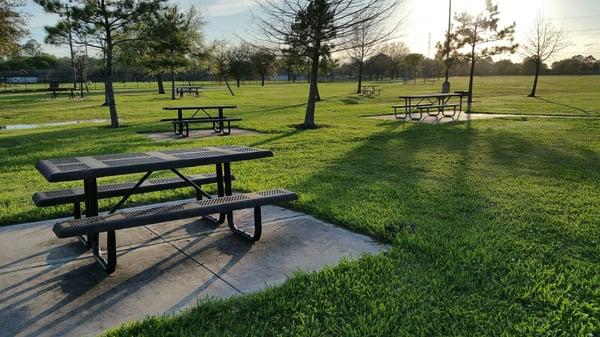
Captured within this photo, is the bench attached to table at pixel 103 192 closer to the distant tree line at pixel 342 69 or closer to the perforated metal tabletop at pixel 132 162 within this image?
the perforated metal tabletop at pixel 132 162

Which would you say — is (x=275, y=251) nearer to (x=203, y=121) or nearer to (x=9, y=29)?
(x=203, y=121)

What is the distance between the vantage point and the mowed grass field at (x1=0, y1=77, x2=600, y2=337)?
2.81m

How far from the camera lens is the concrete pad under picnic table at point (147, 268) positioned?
9.60 feet

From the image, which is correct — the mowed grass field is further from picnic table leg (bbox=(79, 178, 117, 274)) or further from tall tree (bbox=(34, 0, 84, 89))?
tall tree (bbox=(34, 0, 84, 89))

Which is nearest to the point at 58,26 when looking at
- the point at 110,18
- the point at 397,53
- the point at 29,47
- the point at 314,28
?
the point at 110,18

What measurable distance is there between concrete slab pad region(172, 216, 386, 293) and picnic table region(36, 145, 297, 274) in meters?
0.21

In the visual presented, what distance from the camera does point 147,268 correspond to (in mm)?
3629

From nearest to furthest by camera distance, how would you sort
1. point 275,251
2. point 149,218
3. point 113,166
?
1. point 149,218
2. point 113,166
3. point 275,251

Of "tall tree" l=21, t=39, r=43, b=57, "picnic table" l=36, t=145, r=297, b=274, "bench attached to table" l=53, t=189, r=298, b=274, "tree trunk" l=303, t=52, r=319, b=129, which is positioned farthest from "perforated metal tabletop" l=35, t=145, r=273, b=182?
"tall tree" l=21, t=39, r=43, b=57

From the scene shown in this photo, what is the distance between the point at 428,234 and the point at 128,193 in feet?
8.83

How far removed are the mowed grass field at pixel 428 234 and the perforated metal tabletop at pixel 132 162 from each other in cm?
118

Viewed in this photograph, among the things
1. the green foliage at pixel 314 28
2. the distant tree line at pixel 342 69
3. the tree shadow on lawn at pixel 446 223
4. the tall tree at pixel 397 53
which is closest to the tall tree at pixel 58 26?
the green foliage at pixel 314 28

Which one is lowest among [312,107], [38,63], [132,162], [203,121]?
[203,121]

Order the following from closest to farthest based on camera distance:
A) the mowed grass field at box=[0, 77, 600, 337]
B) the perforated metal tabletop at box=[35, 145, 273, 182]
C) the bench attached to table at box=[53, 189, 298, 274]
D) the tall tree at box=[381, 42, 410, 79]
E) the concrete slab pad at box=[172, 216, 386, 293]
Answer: the mowed grass field at box=[0, 77, 600, 337] < the bench attached to table at box=[53, 189, 298, 274] < the perforated metal tabletop at box=[35, 145, 273, 182] < the concrete slab pad at box=[172, 216, 386, 293] < the tall tree at box=[381, 42, 410, 79]
